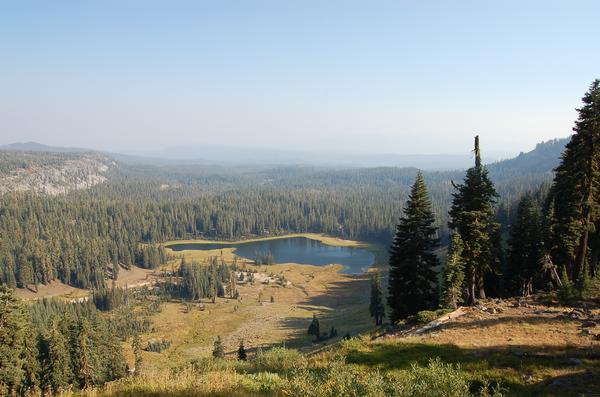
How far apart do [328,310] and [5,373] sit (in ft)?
304

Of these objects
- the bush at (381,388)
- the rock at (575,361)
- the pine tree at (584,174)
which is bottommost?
the rock at (575,361)

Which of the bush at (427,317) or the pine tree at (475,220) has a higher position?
the pine tree at (475,220)

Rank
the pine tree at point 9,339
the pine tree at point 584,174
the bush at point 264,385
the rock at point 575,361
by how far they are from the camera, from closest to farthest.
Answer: the bush at point 264,385, the rock at point 575,361, the pine tree at point 584,174, the pine tree at point 9,339

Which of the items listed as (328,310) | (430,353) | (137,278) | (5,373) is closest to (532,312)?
(430,353)

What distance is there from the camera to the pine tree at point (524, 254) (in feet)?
166

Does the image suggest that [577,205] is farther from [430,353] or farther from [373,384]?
[373,384]

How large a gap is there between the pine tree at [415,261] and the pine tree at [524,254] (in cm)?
1788

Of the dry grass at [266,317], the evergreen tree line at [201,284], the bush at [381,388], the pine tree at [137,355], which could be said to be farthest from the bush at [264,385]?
the evergreen tree line at [201,284]

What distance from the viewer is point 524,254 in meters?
52.8

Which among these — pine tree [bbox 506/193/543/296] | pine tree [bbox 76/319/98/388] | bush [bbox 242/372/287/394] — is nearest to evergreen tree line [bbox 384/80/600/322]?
pine tree [bbox 506/193/543/296]

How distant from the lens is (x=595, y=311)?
26703mm

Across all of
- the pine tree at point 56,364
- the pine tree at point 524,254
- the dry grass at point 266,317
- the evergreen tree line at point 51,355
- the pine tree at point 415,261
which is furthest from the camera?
the dry grass at point 266,317

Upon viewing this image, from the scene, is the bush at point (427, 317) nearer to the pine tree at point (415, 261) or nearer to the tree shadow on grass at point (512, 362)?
the tree shadow on grass at point (512, 362)

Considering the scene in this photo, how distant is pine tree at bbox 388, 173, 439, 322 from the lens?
41062mm
